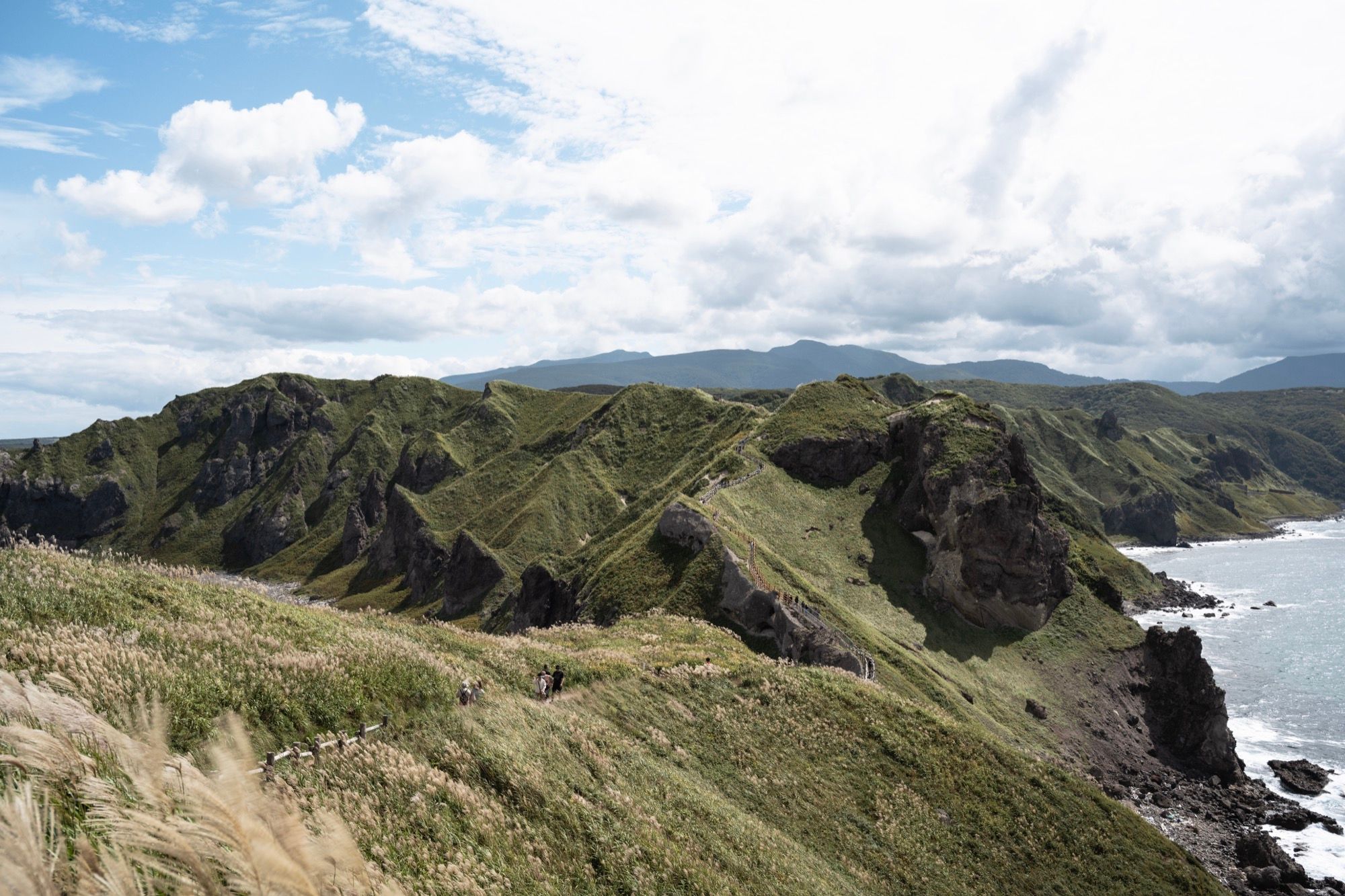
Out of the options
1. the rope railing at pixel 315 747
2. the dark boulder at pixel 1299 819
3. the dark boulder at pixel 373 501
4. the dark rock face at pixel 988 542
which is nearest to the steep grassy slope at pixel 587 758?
the rope railing at pixel 315 747

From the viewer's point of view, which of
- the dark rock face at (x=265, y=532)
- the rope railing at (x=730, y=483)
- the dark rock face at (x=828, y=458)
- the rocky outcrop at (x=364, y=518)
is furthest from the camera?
the dark rock face at (x=265, y=532)

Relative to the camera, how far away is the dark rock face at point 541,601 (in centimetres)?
6291

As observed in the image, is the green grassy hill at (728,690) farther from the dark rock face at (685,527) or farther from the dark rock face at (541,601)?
the dark rock face at (541,601)

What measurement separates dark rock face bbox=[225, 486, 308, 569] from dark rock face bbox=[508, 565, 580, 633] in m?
137

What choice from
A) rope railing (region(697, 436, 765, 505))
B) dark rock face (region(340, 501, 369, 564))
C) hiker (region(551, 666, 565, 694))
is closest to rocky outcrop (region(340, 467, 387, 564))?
dark rock face (region(340, 501, 369, 564))

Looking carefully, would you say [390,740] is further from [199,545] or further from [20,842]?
[199,545]

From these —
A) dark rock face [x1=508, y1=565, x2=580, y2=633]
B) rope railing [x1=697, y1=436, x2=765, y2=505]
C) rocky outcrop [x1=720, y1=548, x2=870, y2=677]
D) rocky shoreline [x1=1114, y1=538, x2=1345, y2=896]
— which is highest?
rope railing [x1=697, y1=436, x2=765, y2=505]

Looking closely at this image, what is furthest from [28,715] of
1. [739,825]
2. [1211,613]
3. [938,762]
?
[1211,613]

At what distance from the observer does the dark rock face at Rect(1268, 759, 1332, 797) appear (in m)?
61.2

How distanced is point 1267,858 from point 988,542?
32349 mm

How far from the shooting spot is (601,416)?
154125mm

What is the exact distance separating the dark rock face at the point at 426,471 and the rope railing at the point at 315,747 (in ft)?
526

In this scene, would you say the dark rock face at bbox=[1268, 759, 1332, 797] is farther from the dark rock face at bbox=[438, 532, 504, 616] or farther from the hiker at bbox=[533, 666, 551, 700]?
the dark rock face at bbox=[438, 532, 504, 616]

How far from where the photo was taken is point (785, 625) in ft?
151
